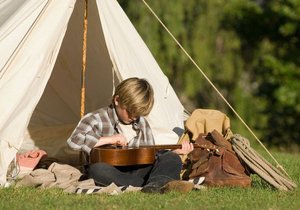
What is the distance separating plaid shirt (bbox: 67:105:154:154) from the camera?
250 inches

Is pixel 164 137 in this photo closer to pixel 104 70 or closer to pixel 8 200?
pixel 104 70

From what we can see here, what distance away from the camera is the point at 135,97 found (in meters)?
6.33

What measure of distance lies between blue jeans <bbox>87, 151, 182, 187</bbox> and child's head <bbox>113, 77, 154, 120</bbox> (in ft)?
1.24

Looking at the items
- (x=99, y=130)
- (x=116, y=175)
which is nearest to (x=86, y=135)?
(x=99, y=130)

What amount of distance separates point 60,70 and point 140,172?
2.46 meters

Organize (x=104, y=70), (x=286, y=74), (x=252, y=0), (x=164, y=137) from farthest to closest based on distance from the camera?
(x=252, y=0), (x=286, y=74), (x=104, y=70), (x=164, y=137)

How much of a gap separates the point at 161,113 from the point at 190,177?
927 millimetres

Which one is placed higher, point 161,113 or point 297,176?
point 161,113

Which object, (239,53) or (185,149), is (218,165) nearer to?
(185,149)

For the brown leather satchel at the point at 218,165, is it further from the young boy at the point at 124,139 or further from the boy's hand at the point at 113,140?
the boy's hand at the point at 113,140

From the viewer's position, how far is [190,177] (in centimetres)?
660

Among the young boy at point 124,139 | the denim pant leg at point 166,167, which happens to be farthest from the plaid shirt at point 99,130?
the denim pant leg at point 166,167

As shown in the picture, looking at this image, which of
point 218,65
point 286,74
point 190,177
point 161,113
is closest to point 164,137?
point 161,113

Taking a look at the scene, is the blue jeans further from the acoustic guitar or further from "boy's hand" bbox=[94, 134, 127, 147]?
"boy's hand" bbox=[94, 134, 127, 147]
